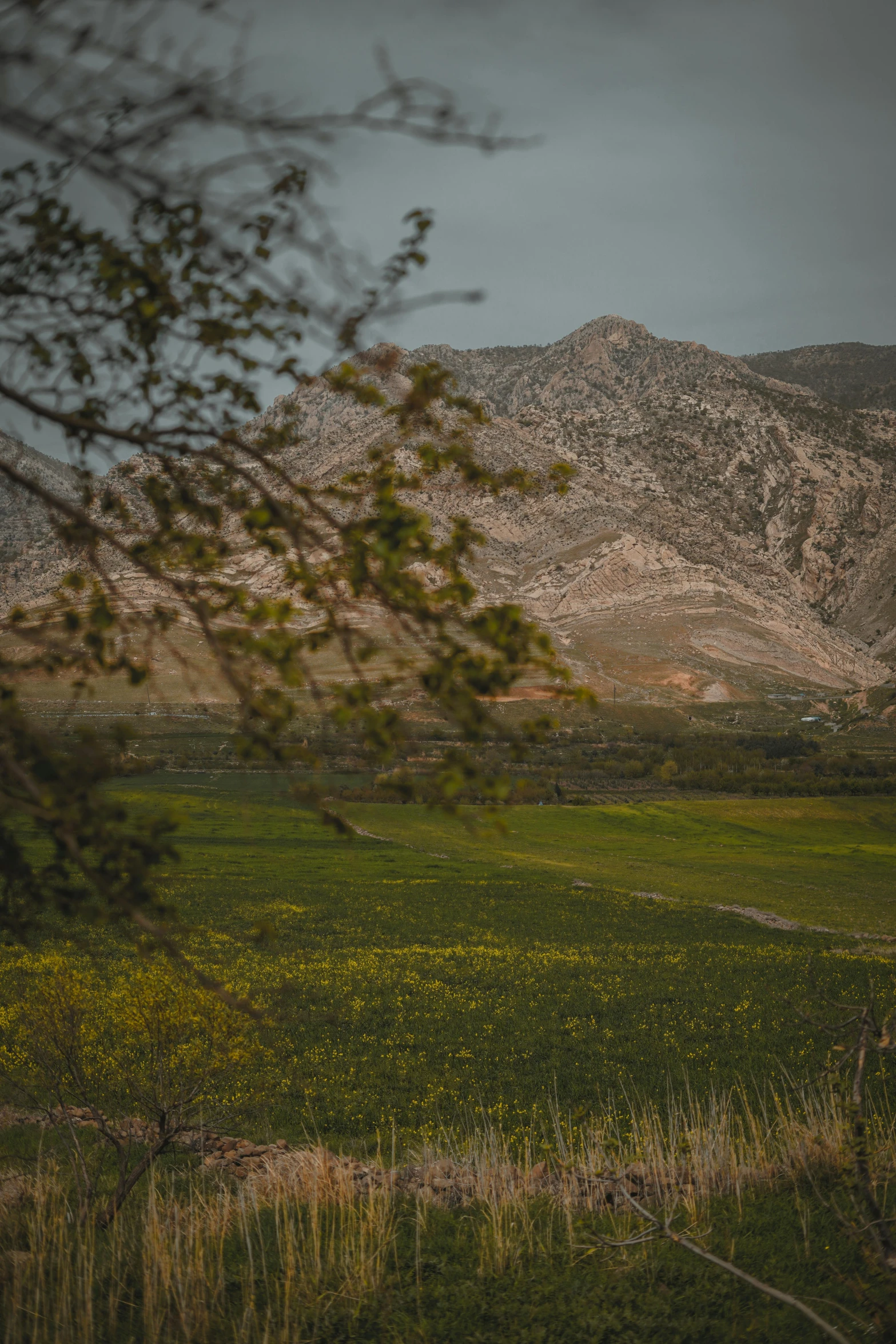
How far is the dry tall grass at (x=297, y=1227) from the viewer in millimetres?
6562

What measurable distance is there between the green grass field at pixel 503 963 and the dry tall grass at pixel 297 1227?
2.61m

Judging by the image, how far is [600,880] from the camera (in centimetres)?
4878

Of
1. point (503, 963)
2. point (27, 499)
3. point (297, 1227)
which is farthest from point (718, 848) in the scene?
point (27, 499)

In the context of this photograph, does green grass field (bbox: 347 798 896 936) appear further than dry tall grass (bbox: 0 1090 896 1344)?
Yes

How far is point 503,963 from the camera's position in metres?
27.0

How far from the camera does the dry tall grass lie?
21.5 ft

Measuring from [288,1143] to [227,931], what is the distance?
66.7 feet

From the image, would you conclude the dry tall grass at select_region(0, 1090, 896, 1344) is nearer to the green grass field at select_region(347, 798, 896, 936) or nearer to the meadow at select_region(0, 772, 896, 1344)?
the meadow at select_region(0, 772, 896, 1344)

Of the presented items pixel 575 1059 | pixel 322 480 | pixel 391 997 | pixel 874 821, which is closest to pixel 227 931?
pixel 391 997

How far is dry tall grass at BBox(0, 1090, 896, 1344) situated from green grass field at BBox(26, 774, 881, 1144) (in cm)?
261

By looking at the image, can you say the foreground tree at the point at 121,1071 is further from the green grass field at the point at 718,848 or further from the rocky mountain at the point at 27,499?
the green grass field at the point at 718,848

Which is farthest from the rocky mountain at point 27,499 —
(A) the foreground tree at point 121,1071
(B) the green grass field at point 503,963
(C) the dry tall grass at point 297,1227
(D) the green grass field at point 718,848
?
(D) the green grass field at point 718,848

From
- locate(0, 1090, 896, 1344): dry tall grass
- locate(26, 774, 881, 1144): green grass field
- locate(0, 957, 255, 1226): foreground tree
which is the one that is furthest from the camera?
locate(26, 774, 881, 1144): green grass field

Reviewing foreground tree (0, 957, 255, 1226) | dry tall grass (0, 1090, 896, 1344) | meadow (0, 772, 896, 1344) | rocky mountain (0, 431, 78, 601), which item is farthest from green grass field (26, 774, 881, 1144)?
dry tall grass (0, 1090, 896, 1344)
